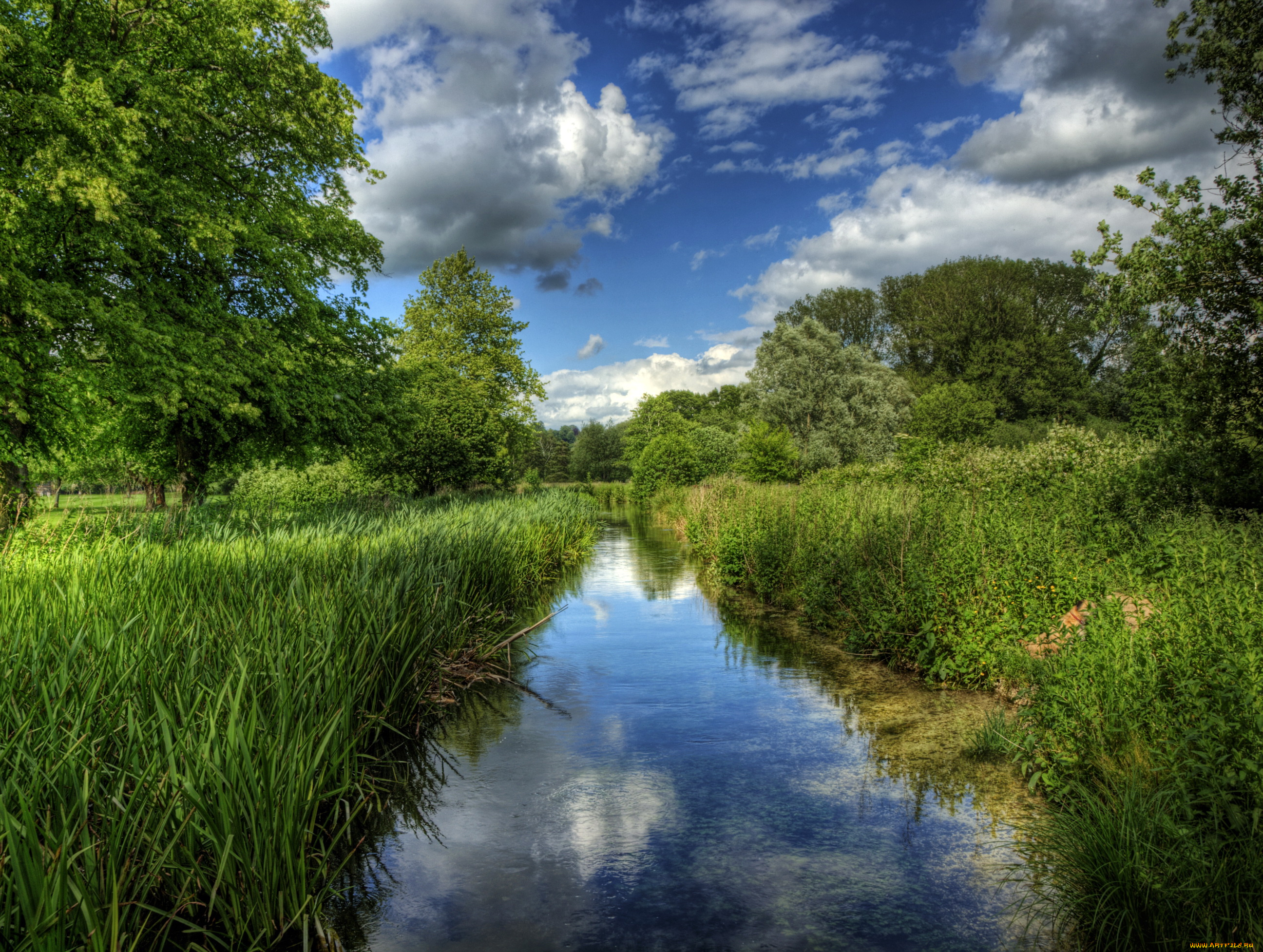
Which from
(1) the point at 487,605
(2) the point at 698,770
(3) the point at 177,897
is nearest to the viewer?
(3) the point at 177,897

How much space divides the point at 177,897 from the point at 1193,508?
10.1 metres

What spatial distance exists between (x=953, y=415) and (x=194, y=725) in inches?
1761

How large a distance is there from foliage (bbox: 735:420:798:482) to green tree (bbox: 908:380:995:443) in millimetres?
14439

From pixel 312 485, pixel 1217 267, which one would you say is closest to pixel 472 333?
pixel 312 485

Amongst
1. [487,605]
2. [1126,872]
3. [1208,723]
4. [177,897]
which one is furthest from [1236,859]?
[487,605]

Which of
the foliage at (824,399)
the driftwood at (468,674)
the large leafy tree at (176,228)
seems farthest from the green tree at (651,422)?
the driftwood at (468,674)

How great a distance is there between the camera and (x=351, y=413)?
15.7 metres

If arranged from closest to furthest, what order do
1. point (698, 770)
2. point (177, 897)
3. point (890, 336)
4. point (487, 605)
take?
point (177, 897), point (698, 770), point (487, 605), point (890, 336)

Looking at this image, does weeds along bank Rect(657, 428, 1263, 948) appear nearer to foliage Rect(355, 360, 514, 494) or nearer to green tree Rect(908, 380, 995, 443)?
foliage Rect(355, 360, 514, 494)

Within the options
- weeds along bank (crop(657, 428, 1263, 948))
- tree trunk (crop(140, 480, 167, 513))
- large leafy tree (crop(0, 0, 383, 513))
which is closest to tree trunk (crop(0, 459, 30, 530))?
large leafy tree (crop(0, 0, 383, 513))

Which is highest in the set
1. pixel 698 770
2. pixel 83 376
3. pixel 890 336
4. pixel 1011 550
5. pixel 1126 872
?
pixel 890 336

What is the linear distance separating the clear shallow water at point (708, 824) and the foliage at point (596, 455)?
282 feet

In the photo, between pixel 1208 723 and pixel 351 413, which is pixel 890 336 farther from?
pixel 1208 723

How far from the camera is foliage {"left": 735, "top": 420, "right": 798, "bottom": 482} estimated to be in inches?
1149
